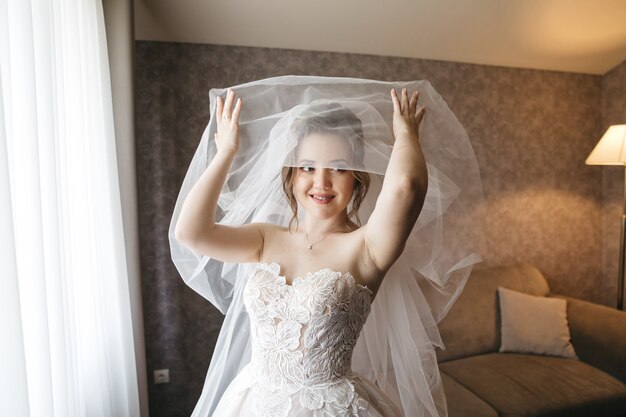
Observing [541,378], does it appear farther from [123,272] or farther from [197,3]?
[197,3]

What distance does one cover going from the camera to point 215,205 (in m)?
1.09

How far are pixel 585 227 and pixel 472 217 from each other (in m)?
2.97

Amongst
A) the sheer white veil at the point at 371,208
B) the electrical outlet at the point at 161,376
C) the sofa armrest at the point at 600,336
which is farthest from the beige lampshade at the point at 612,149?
the electrical outlet at the point at 161,376

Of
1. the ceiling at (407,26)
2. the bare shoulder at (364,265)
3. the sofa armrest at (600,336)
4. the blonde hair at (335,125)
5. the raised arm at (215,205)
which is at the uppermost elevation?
the ceiling at (407,26)

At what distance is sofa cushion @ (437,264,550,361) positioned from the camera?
2803 millimetres

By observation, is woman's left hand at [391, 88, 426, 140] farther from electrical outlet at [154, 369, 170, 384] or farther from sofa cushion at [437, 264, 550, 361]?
electrical outlet at [154, 369, 170, 384]

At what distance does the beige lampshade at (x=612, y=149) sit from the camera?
2838 millimetres

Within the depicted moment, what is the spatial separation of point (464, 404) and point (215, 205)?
194 centimetres

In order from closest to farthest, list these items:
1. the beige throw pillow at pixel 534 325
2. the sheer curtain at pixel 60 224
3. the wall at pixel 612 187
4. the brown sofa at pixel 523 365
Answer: the sheer curtain at pixel 60 224 → the brown sofa at pixel 523 365 → the beige throw pillow at pixel 534 325 → the wall at pixel 612 187

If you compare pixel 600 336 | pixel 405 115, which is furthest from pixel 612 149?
pixel 405 115

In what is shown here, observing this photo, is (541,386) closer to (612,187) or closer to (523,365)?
(523,365)

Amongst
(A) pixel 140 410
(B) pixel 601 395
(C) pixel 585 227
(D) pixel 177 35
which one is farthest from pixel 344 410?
(C) pixel 585 227

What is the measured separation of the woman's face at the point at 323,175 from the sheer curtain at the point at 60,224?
0.66 metres

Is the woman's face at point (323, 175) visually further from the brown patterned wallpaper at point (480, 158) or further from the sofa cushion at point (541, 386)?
the sofa cushion at point (541, 386)
